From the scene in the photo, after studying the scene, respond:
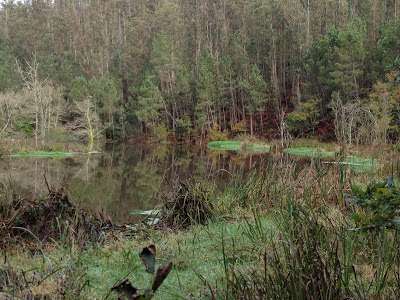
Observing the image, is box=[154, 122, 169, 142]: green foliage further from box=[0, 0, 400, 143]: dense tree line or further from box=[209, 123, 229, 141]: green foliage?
box=[209, 123, 229, 141]: green foliage

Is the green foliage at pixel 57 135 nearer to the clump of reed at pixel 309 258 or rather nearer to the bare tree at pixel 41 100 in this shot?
the bare tree at pixel 41 100

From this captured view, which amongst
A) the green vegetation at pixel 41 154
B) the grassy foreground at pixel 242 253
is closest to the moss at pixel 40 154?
the green vegetation at pixel 41 154

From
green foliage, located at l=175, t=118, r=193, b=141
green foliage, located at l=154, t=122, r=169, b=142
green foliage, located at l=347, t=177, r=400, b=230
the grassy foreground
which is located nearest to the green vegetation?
green foliage, located at l=175, t=118, r=193, b=141

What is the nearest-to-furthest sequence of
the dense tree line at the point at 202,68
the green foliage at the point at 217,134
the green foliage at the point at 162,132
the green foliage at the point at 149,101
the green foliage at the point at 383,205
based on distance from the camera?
the green foliage at the point at 383,205
the dense tree line at the point at 202,68
the green foliage at the point at 217,134
the green foliage at the point at 149,101
the green foliage at the point at 162,132

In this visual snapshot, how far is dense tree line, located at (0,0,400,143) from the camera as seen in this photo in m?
28.2

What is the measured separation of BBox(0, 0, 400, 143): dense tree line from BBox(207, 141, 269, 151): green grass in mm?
2715

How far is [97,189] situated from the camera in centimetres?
1080

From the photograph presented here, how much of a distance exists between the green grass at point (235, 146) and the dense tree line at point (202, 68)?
8.91 ft

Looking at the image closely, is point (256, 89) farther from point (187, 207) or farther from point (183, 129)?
point (187, 207)

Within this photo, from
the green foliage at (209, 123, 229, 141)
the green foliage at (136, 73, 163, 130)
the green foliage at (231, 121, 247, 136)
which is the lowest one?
the green foliage at (209, 123, 229, 141)

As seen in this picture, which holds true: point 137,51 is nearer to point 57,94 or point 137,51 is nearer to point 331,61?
point 57,94

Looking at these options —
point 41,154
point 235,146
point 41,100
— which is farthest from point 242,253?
point 235,146

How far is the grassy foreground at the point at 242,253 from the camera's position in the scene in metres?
1.98

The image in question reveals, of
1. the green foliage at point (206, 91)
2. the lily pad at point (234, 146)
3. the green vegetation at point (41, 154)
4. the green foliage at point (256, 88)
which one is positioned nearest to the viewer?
the green vegetation at point (41, 154)
